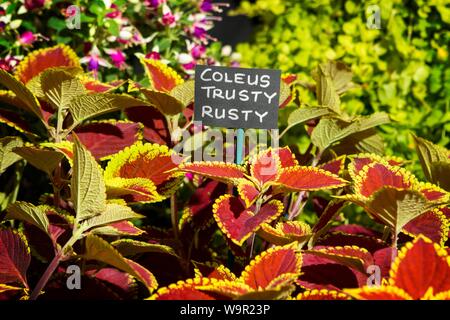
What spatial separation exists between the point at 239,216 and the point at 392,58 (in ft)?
3.69

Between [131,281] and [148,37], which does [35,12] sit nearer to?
[148,37]

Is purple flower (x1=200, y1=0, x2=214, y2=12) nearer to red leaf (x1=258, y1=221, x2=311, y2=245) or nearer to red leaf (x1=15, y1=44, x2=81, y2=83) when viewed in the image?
red leaf (x1=15, y1=44, x2=81, y2=83)

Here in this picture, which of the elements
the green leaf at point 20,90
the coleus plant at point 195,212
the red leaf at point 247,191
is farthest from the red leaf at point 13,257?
the red leaf at point 247,191

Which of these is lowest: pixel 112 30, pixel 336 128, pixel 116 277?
pixel 116 277

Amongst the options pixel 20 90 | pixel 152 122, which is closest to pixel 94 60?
pixel 152 122

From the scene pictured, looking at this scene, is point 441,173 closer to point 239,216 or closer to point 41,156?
A: point 239,216

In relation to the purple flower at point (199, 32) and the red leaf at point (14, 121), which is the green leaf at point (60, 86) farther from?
the purple flower at point (199, 32)

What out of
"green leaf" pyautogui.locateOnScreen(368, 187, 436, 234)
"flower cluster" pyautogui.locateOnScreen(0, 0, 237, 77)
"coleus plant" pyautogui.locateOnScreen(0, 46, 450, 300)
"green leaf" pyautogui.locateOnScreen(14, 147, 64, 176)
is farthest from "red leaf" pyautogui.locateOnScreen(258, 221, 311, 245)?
"flower cluster" pyautogui.locateOnScreen(0, 0, 237, 77)

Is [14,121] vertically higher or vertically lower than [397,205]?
higher

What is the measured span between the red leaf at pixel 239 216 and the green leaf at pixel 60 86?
0.31 metres

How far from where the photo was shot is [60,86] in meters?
1.04

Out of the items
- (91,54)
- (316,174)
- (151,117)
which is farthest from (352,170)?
(91,54)

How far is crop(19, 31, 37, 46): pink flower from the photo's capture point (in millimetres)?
1391

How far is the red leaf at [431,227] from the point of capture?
0.92m
